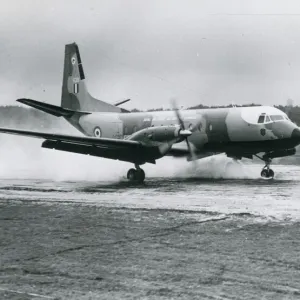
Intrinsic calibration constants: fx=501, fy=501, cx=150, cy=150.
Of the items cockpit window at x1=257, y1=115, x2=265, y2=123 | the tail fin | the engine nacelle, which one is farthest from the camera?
the tail fin

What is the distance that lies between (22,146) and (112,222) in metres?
26.4

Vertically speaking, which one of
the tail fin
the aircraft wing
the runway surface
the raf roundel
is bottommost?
the runway surface

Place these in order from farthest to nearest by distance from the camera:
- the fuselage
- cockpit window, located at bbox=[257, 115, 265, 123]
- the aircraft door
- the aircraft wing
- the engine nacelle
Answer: the aircraft door
cockpit window, located at bbox=[257, 115, 265, 123]
the fuselage
the engine nacelle
the aircraft wing

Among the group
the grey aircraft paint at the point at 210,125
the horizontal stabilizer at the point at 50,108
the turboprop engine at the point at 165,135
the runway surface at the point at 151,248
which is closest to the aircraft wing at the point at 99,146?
the turboprop engine at the point at 165,135

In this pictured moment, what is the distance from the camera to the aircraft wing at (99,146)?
65.5 ft

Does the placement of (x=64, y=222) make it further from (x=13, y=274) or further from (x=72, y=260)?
(x=13, y=274)

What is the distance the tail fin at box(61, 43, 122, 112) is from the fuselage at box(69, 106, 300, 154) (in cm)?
464

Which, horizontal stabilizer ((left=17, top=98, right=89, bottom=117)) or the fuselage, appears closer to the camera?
the fuselage

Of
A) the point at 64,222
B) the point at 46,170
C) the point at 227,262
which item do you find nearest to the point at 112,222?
the point at 64,222

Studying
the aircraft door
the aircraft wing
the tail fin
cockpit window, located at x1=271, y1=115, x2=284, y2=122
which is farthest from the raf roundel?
cockpit window, located at x1=271, y1=115, x2=284, y2=122

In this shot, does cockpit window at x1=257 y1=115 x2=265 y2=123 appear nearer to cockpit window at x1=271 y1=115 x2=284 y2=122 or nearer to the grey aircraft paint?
the grey aircraft paint

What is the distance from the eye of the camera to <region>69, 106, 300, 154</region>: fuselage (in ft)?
68.0

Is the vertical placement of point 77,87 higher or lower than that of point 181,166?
higher

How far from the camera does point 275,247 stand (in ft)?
24.7
